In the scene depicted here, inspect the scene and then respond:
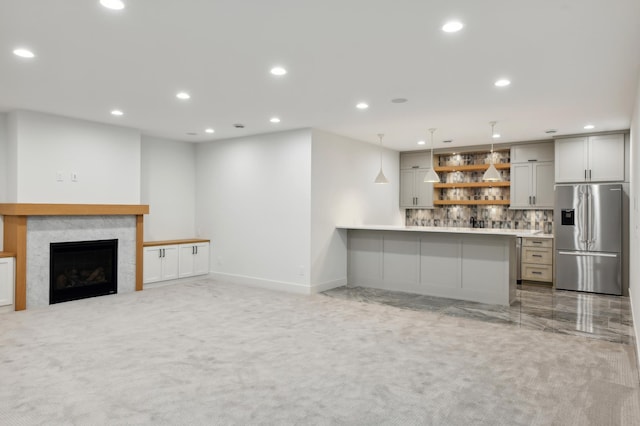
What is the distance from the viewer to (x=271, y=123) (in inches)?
246

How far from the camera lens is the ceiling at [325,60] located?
275 cm

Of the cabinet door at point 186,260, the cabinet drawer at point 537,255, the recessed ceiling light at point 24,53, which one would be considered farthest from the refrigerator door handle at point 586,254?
the recessed ceiling light at point 24,53

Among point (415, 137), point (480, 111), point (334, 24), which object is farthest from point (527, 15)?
point (415, 137)

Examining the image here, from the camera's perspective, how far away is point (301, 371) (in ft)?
11.2

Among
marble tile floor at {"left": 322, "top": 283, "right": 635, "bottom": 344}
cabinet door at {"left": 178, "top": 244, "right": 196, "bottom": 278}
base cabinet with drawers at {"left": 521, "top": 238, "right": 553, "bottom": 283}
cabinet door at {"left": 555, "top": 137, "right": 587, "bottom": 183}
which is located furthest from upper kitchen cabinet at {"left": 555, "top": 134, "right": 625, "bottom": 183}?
cabinet door at {"left": 178, "top": 244, "right": 196, "bottom": 278}

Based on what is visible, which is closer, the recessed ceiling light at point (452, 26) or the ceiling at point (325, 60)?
the ceiling at point (325, 60)

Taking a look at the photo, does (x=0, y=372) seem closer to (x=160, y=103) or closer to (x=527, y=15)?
(x=160, y=103)

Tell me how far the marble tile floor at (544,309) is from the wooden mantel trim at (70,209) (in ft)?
11.1

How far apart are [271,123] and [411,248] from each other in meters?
2.96

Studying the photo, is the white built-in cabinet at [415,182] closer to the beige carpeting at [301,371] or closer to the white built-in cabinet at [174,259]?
→ the beige carpeting at [301,371]

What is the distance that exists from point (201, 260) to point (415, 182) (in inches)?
188

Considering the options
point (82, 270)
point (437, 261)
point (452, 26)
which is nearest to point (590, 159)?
point (437, 261)

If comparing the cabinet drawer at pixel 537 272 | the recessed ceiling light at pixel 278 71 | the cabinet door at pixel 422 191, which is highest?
the recessed ceiling light at pixel 278 71

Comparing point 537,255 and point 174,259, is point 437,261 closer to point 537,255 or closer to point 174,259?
point 537,255
